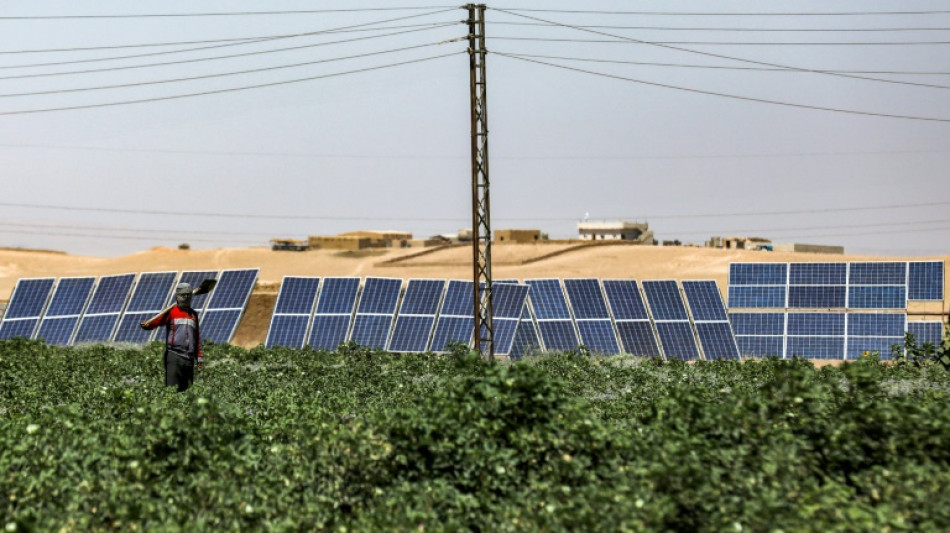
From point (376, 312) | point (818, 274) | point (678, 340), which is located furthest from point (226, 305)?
point (818, 274)

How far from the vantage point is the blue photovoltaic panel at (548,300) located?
3316 cm

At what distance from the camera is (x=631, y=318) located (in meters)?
33.4

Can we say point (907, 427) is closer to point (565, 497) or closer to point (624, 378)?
point (565, 497)

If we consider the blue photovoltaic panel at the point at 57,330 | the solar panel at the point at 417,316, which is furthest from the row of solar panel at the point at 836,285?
the blue photovoltaic panel at the point at 57,330

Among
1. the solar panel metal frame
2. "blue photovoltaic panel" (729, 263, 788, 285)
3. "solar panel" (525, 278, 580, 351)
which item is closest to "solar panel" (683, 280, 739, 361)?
"blue photovoltaic panel" (729, 263, 788, 285)

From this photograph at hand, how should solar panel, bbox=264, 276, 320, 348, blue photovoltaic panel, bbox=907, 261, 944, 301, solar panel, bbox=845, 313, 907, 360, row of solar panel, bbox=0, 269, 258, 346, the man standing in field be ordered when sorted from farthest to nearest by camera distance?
blue photovoltaic panel, bbox=907, 261, 944, 301 → row of solar panel, bbox=0, 269, 258, 346 → solar panel, bbox=845, 313, 907, 360 → solar panel, bbox=264, 276, 320, 348 → the man standing in field

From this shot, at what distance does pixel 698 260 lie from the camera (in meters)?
71.2

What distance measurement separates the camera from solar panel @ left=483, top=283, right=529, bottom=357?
30.2 meters

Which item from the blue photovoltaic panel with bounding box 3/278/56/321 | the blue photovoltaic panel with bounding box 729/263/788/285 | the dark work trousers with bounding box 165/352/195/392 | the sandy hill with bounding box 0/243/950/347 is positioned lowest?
the sandy hill with bounding box 0/243/950/347

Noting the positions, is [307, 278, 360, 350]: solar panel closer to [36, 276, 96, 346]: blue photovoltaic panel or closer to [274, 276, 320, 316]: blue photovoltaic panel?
[274, 276, 320, 316]: blue photovoltaic panel

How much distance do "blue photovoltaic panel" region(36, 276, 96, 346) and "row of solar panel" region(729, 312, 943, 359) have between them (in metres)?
19.9

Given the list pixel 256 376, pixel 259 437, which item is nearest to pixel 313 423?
pixel 259 437

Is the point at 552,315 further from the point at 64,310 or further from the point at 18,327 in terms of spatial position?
the point at 18,327

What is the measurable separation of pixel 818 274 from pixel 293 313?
631 inches
